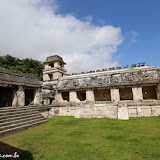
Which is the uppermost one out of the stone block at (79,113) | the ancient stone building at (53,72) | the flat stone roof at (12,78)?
the ancient stone building at (53,72)

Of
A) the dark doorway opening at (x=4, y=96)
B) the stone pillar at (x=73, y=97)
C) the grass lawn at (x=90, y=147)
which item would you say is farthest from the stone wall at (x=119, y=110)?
the dark doorway opening at (x=4, y=96)

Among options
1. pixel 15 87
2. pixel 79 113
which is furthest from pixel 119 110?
pixel 15 87

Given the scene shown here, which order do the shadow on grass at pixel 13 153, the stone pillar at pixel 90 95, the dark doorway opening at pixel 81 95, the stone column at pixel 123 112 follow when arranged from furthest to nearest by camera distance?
1. the dark doorway opening at pixel 81 95
2. the stone pillar at pixel 90 95
3. the stone column at pixel 123 112
4. the shadow on grass at pixel 13 153

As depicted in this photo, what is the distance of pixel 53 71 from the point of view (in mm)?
21703

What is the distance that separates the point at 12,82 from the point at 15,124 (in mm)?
4884

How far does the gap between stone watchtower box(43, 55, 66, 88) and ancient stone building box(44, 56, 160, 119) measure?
2996 mm

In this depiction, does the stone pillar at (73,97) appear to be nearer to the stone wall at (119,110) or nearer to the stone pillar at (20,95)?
the stone wall at (119,110)

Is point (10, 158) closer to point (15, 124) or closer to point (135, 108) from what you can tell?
point (15, 124)

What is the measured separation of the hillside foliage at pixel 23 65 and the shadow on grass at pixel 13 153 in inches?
1218

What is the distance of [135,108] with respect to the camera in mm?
11164

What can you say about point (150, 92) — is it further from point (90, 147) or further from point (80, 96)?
point (90, 147)

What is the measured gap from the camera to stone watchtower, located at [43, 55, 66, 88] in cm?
2141

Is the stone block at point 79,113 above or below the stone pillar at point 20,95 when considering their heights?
below

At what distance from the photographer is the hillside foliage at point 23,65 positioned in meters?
31.5
